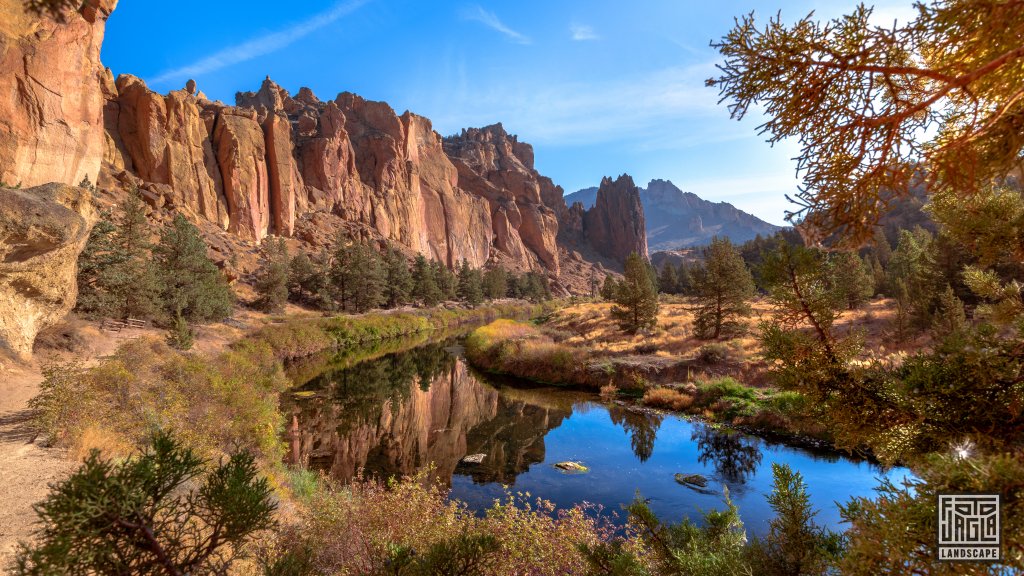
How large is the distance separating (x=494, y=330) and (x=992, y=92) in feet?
108

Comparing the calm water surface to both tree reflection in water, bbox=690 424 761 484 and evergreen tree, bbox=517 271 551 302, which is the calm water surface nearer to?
tree reflection in water, bbox=690 424 761 484

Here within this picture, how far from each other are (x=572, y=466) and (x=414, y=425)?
708 centimetres

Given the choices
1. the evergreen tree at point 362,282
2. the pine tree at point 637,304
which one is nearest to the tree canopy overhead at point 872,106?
the pine tree at point 637,304

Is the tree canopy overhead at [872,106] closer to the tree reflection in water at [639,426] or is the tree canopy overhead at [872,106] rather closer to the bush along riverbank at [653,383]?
the bush along riverbank at [653,383]

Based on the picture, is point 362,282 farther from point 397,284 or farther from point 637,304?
point 637,304

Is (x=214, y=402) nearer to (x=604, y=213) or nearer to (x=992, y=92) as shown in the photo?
(x=992, y=92)

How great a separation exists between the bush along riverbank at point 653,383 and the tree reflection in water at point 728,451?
87cm

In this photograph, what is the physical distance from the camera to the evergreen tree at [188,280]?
89.1 feet

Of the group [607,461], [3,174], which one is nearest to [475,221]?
[3,174]

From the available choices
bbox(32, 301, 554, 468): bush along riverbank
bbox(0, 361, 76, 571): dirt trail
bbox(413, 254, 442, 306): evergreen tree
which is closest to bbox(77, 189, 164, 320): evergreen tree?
bbox(32, 301, 554, 468): bush along riverbank

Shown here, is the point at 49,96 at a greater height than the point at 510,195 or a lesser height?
lesser

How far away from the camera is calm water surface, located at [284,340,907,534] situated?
37.7 feet

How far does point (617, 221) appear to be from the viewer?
150 m

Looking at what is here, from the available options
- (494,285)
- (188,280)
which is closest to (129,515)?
(188,280)
